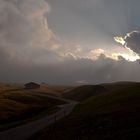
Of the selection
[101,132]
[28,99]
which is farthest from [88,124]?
[28,99]

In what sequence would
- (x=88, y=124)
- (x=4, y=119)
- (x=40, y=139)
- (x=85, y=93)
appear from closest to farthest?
(x=40, y=139)
(x=88, y=124)
(x=4, y=119)
(x=85, y=93)

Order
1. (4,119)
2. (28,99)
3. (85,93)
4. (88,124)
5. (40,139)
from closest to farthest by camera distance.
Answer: (40,139) < (88,124) < (4,119) < (28,99) < (85,93)

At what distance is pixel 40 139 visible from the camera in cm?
4312

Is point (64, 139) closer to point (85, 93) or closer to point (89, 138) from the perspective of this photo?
point (89, 138)

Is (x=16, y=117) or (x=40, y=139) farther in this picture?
(x=16, y=117)

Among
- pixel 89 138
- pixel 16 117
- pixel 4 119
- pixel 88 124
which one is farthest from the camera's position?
pixel 16 117

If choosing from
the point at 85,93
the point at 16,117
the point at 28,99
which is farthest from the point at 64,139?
the point at 85,93

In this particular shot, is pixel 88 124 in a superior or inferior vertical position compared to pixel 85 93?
inferior

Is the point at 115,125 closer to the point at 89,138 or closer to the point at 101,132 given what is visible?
the point at 101,132

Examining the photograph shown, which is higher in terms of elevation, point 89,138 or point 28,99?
point 28,99

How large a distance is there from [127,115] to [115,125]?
780cm

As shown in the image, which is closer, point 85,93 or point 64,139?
point 64,139

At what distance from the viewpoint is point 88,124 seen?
47.7 m

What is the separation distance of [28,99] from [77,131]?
345ft
